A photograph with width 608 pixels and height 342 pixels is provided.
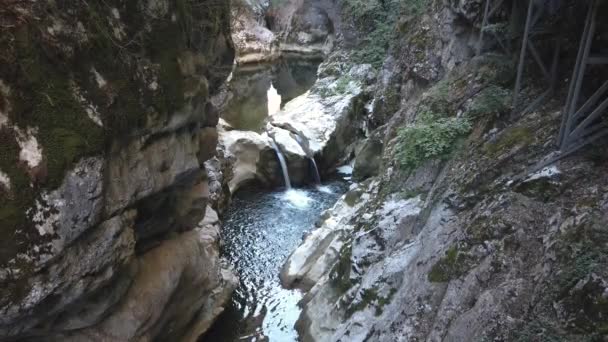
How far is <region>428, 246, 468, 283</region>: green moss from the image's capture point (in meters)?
5.64

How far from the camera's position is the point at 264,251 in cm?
1245

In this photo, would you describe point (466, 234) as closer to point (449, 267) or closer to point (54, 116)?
point (449, 267)

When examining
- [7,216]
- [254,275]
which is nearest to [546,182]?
[7,216]

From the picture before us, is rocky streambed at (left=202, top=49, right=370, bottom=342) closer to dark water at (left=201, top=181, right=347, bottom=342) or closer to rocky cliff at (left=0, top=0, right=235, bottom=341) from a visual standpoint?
dark water at (left=201, top=181, right=347, bottom=342)

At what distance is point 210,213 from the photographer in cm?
1129

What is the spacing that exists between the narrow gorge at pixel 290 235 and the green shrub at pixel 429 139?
50 mm

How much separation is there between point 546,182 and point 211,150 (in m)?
6.38

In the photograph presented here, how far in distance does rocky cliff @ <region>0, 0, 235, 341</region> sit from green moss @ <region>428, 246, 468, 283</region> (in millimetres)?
4197

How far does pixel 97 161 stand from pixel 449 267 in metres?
4.66

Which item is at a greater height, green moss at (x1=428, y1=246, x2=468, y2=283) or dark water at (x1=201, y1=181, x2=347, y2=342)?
green moss at (x1=428, y1=246, x2=468, y2=283)

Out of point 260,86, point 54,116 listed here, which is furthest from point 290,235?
point 260,86

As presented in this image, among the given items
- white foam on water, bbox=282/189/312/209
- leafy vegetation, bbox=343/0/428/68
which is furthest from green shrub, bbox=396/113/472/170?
leafy vegetation, bbox=343/0/428/68

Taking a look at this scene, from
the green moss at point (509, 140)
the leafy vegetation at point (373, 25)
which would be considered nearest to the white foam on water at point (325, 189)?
the leafy vegetation at point (373, 25)

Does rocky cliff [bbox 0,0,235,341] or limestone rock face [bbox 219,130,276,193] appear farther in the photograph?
limestone rock face [bbox 219,130,276,193]
